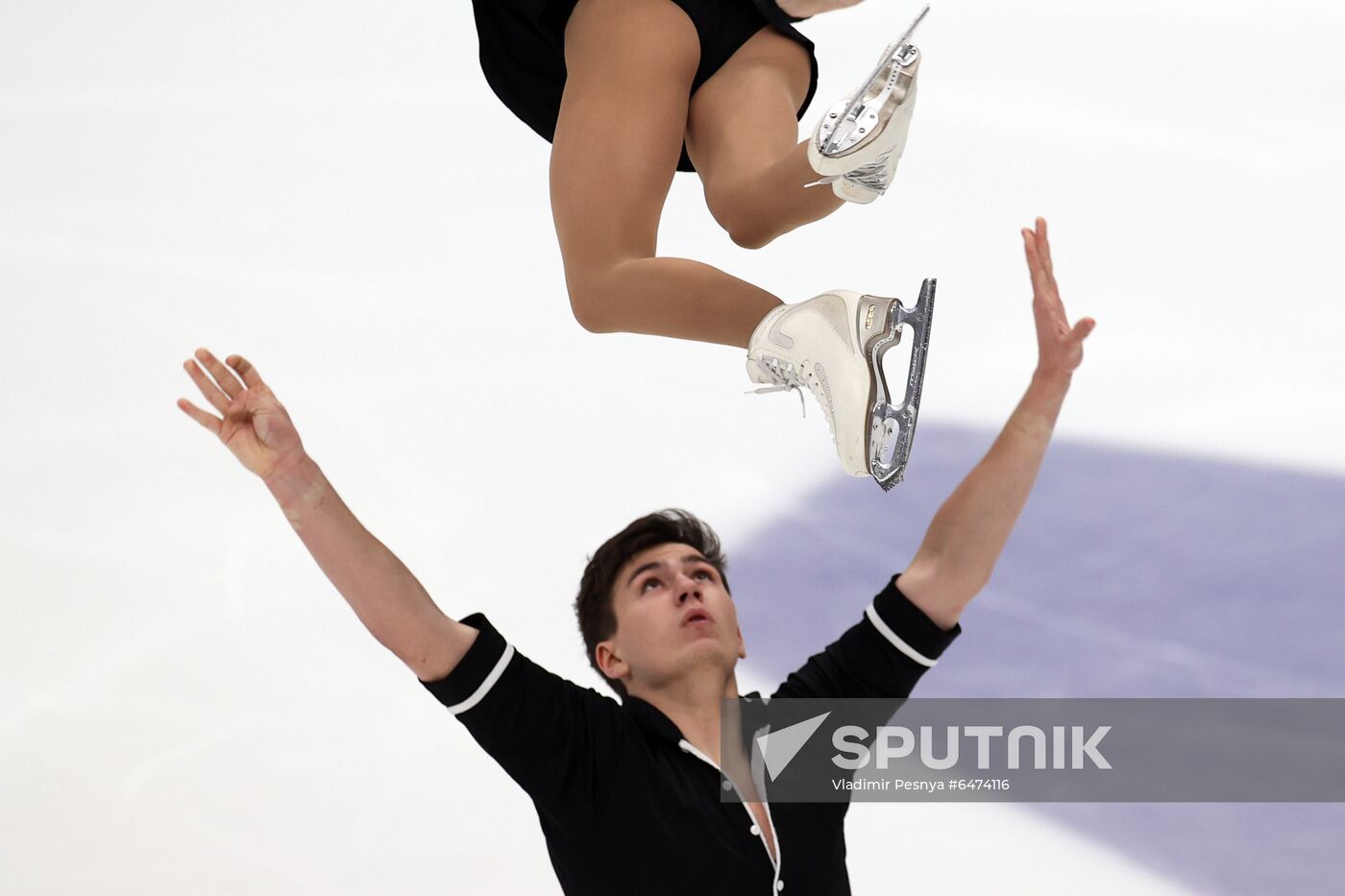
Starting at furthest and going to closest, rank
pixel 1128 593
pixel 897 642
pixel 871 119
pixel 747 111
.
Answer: pixel 1128 593, pixel 747 111, pixel 897 642, pixel 871 119

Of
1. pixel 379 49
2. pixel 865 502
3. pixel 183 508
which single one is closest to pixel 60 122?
pixel 379 49

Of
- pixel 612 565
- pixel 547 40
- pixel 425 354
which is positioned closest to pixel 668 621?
pixel 612 565

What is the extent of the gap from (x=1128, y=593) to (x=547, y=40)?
152 centimetres

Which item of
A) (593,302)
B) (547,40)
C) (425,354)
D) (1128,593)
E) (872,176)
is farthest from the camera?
(425,354)

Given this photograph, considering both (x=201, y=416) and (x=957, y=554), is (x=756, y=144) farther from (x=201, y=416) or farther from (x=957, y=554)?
(x=201, y=416)

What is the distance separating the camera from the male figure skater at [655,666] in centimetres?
188

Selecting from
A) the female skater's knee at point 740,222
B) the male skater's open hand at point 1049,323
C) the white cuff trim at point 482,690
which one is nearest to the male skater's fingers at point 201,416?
the white cuff trim at point 482,690

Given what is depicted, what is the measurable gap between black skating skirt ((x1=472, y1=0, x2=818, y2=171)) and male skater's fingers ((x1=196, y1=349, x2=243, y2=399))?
27.4 inches

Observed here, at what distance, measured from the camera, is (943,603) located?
2.14 m

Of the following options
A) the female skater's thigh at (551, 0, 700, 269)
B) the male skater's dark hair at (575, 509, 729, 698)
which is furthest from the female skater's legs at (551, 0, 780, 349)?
the male skater's dark hair at (575, 509, 729, 698)

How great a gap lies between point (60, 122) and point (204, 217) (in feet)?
1.65

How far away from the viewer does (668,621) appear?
214 cm

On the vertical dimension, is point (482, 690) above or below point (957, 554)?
below

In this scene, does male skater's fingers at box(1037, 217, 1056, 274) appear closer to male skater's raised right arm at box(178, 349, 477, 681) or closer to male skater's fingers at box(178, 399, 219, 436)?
A: male skater's raised right arm at box(178, 349, 477, 681)
